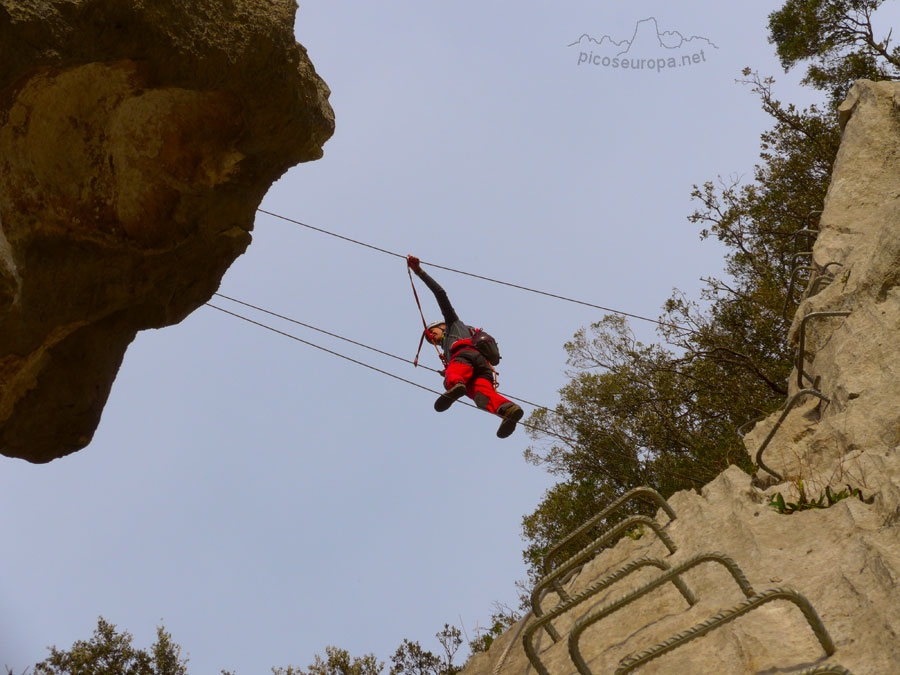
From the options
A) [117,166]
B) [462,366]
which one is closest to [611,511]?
[117,166]

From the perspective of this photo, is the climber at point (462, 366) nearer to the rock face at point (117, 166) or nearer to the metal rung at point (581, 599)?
the rock face at point (117, 166)

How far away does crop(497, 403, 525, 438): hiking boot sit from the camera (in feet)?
33.4

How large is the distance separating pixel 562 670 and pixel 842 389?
2736 mm

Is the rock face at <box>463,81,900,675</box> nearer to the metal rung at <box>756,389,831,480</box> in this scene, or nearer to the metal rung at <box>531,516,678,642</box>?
the metal rung at <box>756,389,831,480</box>

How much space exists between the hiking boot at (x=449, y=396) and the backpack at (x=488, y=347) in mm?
611

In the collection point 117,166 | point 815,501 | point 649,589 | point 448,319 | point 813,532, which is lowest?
point 649,589

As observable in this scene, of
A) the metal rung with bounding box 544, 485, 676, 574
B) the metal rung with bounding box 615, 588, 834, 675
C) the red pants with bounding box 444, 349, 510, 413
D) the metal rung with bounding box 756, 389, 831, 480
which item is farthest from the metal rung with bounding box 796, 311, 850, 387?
the red pants with bounding box 444, 349, 510, 413

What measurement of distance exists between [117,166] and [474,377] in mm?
5515

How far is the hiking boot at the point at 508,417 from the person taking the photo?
10172 millimetres

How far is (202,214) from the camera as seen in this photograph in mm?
6891

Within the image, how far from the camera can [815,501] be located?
5.07 meters

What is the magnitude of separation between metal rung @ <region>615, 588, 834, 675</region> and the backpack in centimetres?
770

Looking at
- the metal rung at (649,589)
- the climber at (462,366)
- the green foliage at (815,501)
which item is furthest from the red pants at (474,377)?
the metal rung at (649,589)

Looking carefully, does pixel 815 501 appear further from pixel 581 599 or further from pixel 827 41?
pixel 827 41
